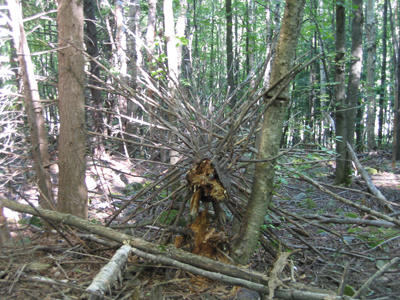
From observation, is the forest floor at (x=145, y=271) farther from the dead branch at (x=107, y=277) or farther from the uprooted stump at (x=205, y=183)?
the uprooted stump at (x=205, y=183)

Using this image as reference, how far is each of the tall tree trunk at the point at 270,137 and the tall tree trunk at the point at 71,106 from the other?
2.43 metres

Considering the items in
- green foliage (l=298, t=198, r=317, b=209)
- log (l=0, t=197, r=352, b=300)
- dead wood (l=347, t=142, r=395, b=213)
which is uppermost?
log (l=0, t=197, r=352, b=300)

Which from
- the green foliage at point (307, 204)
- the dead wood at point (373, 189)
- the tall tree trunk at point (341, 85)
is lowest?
the green foliage at point (307, 204)

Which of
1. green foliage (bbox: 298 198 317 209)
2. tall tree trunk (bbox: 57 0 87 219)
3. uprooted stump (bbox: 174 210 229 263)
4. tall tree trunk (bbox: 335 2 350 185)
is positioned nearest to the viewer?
uprooted stump (bbox: 174 210 229 263)

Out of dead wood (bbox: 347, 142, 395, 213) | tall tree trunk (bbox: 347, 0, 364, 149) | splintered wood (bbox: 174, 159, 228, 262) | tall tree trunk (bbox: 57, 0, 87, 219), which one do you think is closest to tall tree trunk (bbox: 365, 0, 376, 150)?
tall tree trunk (bbox: 347, 0, 364, 149)

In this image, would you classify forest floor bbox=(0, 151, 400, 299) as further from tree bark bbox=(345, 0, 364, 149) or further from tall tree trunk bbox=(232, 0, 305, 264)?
tree bark bbox=(345, 0, 364, 149)

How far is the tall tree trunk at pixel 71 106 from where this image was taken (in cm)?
414

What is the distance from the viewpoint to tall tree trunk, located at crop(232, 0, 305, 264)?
2770mm

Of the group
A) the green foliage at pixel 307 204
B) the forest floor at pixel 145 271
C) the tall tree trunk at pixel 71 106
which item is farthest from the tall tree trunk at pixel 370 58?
the tall tree trunk at pixel 71 106

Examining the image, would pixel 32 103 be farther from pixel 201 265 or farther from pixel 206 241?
pixel 201 265

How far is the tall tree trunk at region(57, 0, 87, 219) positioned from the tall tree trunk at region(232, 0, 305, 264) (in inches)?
95.7

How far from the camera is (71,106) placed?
4.14 meters

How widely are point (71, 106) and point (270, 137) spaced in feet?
9.26

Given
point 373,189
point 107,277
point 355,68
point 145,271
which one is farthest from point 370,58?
point 107,277
